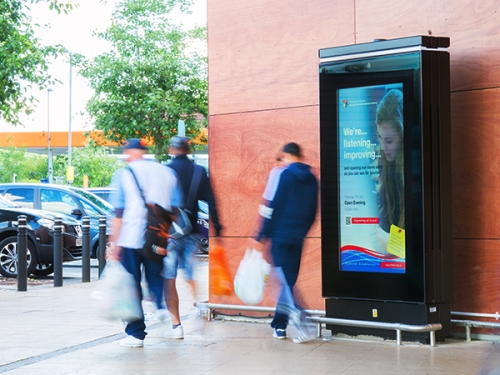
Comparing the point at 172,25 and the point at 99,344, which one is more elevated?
the point at 172,25

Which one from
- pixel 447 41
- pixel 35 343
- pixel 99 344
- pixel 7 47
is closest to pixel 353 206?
pixel 447 41

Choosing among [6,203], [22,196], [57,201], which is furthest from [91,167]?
[6,203]

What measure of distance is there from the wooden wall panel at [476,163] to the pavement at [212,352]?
1.05 metres

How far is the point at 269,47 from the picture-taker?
8.85 meters

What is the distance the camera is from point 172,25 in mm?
35594

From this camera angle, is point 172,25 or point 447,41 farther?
point 172,25

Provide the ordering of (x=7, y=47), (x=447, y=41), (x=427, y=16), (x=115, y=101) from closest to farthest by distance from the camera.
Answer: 1. (x=447, y=41)
2. (x=427, y=16)
3. (x=7, y=47)
4. (x=115, y=101)

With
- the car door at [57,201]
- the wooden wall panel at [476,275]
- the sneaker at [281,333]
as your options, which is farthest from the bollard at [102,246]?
the wooden wall panel at [476,275]

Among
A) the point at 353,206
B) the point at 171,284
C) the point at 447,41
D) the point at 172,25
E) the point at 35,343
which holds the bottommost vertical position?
the point at 35,343

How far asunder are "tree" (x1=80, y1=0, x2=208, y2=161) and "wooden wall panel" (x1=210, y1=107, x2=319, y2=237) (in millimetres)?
25232

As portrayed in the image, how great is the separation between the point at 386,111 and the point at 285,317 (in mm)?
2053

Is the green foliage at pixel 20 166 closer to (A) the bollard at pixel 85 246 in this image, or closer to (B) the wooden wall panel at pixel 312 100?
(A) the bollard at pixel 85 246

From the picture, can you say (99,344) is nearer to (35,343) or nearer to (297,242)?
(35,343)

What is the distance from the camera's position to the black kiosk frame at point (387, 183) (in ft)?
23.7
